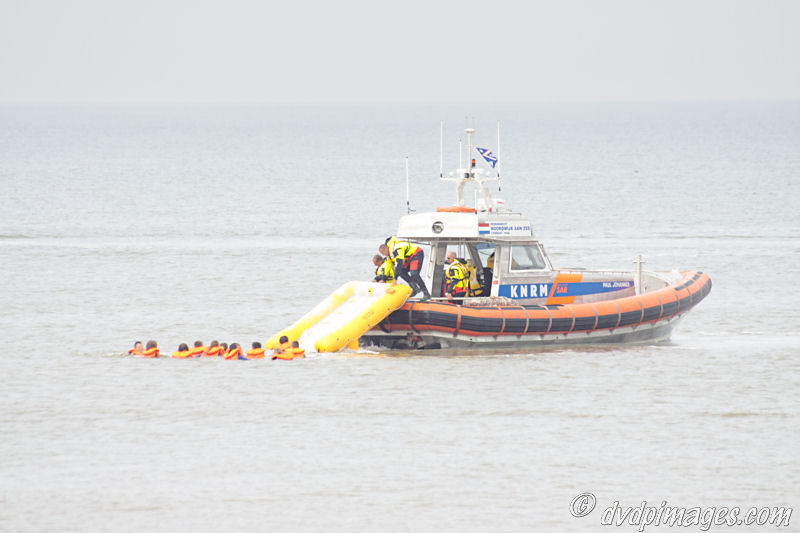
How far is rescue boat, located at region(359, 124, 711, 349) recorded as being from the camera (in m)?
19.8

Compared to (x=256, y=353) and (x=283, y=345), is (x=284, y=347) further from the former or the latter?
(x=256, y=353)

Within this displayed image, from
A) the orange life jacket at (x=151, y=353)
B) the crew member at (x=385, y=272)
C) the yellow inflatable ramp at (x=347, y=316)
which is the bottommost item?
the orange life jacket at (x=151, y=353)

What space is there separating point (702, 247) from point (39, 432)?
80.9ft

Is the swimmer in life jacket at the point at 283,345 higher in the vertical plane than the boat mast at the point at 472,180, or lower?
lower

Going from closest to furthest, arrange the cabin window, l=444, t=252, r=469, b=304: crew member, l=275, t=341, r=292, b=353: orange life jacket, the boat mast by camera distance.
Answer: l=275, t=341, r=292, b=353: orange life jacket
l=444, t=252, r=469, b=304: crew member
the boat mast
the cabin window

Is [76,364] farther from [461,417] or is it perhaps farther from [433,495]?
[433,495]

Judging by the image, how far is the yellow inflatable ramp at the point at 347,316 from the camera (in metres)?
19.3

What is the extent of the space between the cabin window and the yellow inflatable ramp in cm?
224

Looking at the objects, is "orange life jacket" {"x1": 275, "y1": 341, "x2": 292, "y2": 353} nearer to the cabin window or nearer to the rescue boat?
the rescue boat

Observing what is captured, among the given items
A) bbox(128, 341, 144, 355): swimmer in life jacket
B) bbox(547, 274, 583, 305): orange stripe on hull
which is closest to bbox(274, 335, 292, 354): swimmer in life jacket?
bbox(128, 341, 144, 355): swimmer in life jacket

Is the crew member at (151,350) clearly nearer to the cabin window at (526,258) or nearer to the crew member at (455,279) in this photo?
the crew member at (455,279)

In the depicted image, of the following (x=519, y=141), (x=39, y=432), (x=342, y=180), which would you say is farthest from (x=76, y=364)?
(x=519, y=141)

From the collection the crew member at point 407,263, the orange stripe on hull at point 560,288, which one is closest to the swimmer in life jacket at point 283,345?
the crew member at point 407,263

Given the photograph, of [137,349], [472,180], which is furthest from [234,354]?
[472,180]
